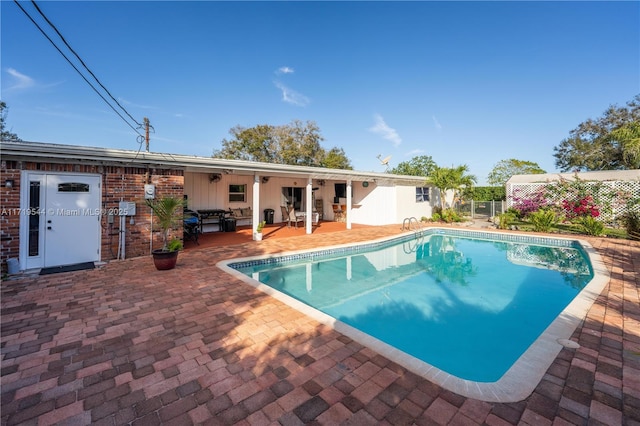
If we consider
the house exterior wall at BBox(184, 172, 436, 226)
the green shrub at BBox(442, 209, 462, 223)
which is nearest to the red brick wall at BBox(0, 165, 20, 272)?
the house exterior wall at BBox(184, 172, 436, 226)

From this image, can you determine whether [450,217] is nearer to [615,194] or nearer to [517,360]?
[615,194]

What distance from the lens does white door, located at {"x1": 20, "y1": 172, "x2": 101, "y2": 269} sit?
580cm

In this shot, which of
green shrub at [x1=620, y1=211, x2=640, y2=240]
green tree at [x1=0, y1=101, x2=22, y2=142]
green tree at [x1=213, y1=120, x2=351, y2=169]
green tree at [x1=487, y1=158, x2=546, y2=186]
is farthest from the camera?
green tree at [x1=487, y1=158, x2=546, y2=186]

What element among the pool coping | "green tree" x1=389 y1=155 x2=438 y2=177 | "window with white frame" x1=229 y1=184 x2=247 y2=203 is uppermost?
"green tree" x1=389 y1=155 x2=438 y2=177

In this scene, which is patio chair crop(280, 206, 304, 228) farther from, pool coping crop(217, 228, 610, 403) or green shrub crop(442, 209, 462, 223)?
green shrub crop(442, 209, 462, 223)

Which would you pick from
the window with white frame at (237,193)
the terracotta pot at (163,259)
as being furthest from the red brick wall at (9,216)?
the window with white frame at (237,193)

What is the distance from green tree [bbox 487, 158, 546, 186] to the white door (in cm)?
3570

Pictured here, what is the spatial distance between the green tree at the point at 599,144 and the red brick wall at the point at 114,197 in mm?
30505

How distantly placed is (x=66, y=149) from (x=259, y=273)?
4.97 meters

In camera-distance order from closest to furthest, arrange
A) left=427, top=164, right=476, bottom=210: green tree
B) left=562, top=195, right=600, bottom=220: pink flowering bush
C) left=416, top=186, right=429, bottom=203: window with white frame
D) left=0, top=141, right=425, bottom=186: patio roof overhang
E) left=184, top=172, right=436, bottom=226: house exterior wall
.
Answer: left=0, top=141, right=425, bottom=186: patio roof overhang → left=184, top=172, right=436, bottom=226: house exterior wall → left=562, top=195, right=600, bottom=220: pink flowering bush → left=427, top=164, right=476, bottom=210: green tree → left=416, top=186, right=429, bottom=203: window with white frame

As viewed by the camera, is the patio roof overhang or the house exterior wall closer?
the patio roof overhang

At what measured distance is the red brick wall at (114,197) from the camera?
18.2 feet

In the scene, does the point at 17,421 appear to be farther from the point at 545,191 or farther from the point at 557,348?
the point at 545,191

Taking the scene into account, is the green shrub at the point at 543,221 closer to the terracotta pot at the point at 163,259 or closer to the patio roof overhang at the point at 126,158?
the patio roof overhang at the point at 126,158
